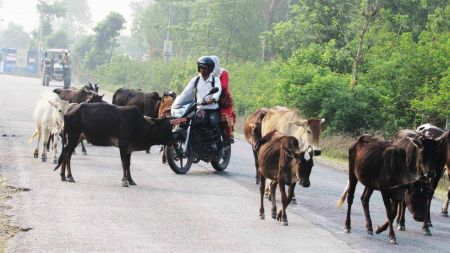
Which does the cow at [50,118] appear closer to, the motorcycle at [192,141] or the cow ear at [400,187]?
the motorcycle at [192,141]

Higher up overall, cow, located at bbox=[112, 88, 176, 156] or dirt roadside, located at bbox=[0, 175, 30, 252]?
cow, located at bbox=[112, 88, 176, 156]

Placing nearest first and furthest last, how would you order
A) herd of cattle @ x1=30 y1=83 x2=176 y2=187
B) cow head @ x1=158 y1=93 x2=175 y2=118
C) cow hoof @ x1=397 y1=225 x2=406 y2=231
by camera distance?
cow hoof @ x1=397 y1=225 x2=406 y2=231
herd of cattle @ x1=30 y1=83 x2=176 y2=187
cow head @ x1=158 y1=93 x2=175 y2=118

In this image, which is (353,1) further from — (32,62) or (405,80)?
(32,62)

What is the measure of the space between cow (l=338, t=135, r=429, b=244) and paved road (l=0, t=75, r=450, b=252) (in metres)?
0.39

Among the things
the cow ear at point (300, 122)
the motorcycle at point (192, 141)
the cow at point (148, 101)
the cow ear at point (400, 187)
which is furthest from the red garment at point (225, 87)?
the cow ear at point (400, 187)

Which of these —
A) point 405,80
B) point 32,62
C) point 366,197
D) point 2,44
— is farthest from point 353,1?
point 2,44

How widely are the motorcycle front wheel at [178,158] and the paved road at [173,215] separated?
18cm

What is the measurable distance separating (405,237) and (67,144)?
20.3 ft

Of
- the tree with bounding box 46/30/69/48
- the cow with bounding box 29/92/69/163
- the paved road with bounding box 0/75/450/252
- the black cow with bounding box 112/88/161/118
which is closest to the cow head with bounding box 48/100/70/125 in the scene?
the cow with bounding box 29/92/69/163

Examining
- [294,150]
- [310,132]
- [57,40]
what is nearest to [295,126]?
[310,132]

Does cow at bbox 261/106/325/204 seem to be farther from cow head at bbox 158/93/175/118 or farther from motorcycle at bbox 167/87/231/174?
cow head at bbox 158/93/175/118

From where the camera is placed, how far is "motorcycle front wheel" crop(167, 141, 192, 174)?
15.7 m

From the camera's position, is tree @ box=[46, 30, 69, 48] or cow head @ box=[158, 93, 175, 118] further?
tree @ box=[46, 30, 69, 48]

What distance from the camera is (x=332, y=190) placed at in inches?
606
